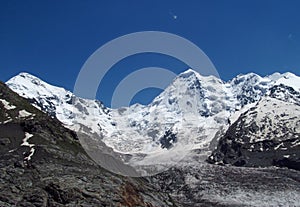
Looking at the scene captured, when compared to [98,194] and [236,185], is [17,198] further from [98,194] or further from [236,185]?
[236,185]

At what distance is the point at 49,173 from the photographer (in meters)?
98.4

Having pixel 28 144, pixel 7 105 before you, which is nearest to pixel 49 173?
pixel 28 144

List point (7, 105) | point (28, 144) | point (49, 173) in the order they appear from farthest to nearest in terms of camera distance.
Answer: point (7, 105) → point (28, 144) → point (49, 173)

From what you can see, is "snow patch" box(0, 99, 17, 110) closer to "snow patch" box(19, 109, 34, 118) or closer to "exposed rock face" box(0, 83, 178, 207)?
"exposed rock face" box(0, 83, 178, 207)

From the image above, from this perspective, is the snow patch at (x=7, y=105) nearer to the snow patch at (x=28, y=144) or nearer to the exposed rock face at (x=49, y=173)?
the exposed rock face at (x=49, y=173)

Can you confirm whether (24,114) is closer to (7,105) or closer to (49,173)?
(7,105)

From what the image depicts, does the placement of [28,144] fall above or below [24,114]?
below

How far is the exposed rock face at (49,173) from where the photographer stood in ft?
262

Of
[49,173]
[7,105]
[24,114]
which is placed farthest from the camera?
[7,105]

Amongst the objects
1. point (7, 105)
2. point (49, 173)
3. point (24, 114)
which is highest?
point (7, 105)

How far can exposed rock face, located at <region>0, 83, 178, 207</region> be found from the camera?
80.0m

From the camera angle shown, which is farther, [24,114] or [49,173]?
[24,114]

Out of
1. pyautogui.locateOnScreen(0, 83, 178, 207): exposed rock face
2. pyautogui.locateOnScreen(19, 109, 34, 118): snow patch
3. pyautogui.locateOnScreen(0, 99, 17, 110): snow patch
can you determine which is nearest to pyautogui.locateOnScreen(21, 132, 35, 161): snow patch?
pyautogui.locateOnScreen(0, 83, 178, 207): exposed rock face

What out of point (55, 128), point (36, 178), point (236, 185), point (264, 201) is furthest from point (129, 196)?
point (236, 185)
